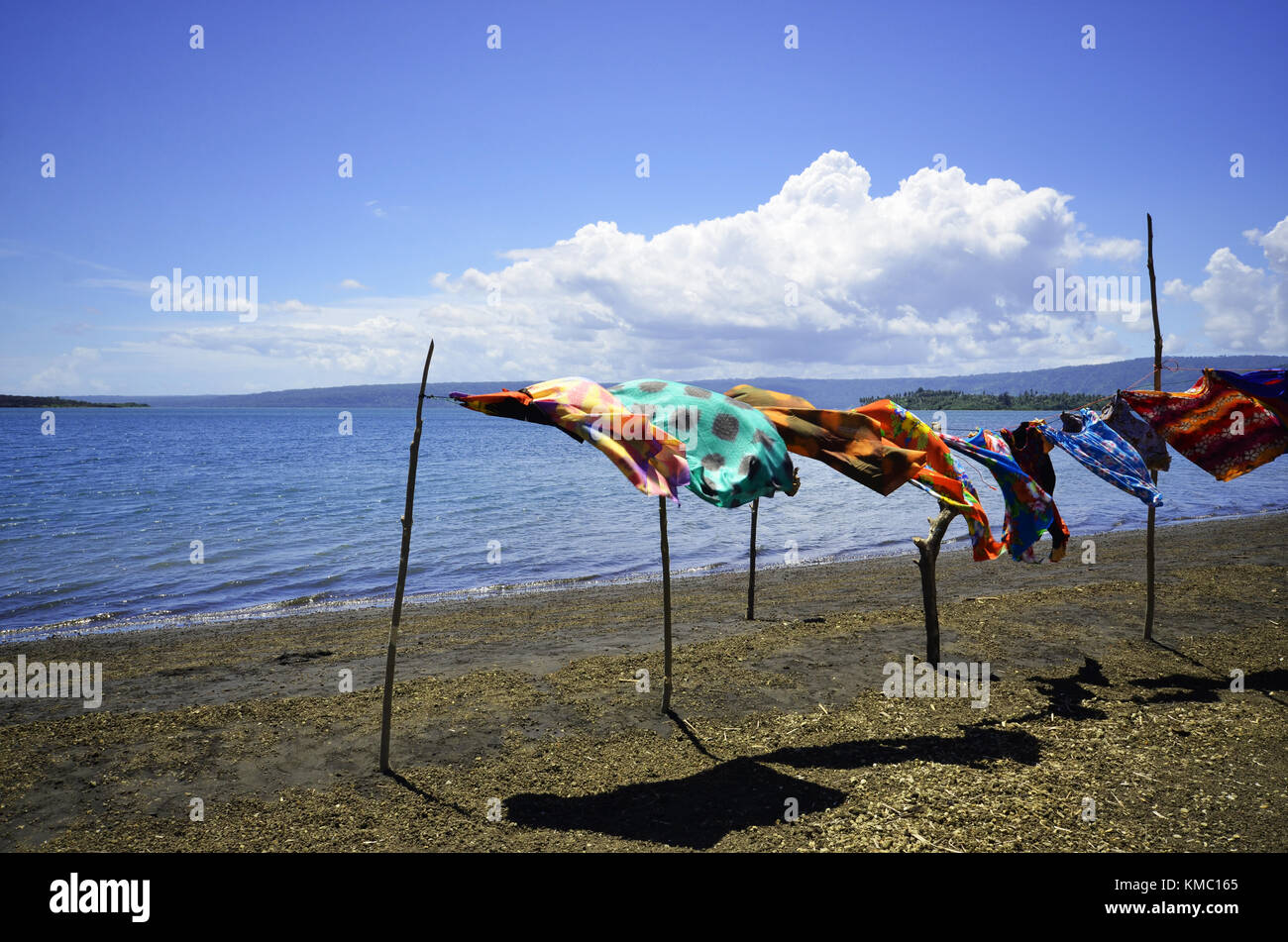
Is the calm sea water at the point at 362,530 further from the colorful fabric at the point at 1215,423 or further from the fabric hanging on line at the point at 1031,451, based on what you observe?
the colorful fabric at the point at 1215,423

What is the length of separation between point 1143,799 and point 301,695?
9.86 m

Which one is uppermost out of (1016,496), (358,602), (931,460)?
(931,460)

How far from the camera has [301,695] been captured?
10.1 metres

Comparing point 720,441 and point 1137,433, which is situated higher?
point 1137,433

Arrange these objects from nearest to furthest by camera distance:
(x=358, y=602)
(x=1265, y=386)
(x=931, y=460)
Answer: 1. (x=931, y=460)
2. (x=1265, y=386)
3. (x=358, y=602)

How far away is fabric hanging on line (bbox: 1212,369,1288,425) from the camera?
9.66m

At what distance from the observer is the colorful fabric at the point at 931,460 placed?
26.7 ft

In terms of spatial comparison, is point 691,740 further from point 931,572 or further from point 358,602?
point 358,602

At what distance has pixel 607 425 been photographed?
6.89 m

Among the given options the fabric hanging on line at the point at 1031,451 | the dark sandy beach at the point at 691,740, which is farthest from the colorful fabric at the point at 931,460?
the dark sandy beach at the point at 691,740

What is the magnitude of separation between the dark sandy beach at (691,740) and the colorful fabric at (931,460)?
8.07ft

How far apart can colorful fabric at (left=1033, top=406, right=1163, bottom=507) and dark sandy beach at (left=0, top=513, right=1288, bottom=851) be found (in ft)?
8.81

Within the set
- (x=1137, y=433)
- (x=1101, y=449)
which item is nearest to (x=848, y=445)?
(x=1101, y=449)

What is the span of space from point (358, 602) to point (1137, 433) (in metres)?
16.2
